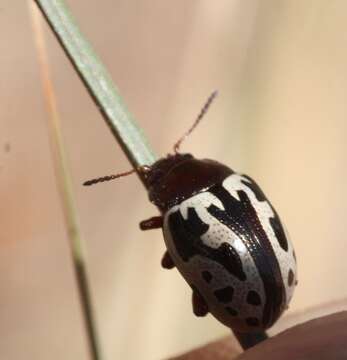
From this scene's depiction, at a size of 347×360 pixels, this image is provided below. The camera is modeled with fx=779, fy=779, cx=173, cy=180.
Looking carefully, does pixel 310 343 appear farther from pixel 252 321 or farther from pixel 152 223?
pixel 152 223

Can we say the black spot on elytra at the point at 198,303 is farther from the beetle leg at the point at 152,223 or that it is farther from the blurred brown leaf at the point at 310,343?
the blurred brown leaf at the point at 310,343

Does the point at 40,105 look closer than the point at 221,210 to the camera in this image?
No

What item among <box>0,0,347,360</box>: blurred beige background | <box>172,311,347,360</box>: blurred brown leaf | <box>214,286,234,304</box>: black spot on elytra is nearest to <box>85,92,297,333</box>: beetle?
<box>214,286,234,304</box>: black spot on elytra

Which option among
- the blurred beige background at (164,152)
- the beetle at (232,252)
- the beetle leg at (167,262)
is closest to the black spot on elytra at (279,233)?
the beetle at (232,252)

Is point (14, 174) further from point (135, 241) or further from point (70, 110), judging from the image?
point (135, 241)

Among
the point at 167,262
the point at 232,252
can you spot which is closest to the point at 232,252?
the point at 232,252

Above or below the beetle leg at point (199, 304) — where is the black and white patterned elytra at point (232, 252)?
above

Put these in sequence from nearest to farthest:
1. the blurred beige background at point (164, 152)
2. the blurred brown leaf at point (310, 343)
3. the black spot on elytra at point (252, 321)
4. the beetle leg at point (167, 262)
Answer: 1. the blurred brown leaf at point (310, 343)
2. the black spot on elytra at point (252, 321)
3. the beetle leg at point (167, 262)
4. the blurred beige background at point (164, 152)

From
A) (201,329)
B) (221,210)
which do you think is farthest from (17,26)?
(201,329)
